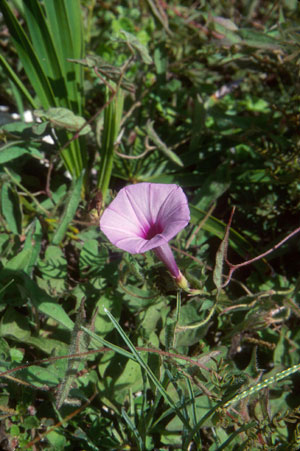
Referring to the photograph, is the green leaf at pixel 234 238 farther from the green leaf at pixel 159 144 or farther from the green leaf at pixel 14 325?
the green leaf at pixel 14 325

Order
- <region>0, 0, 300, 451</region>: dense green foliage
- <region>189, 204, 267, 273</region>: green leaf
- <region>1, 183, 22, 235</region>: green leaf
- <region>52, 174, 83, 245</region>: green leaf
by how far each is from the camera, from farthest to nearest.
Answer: <region>189, 204, 267, 273</region>: green leaf, <region>1, 183, 22, 235</region>: green leaf, <region>52, 174, 83, 245</region>: green leaf, <region>0, 0, 300, 451</region>: dense green foliage

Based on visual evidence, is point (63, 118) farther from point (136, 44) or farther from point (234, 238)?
point (234, 238)

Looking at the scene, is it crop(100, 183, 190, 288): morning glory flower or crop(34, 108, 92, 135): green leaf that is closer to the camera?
crop(100, 183, 190, 288): morning glory flower

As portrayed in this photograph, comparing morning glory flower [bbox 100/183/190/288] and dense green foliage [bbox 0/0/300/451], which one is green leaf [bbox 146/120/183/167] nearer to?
dense green foliage [bbox 0/0/300/451]

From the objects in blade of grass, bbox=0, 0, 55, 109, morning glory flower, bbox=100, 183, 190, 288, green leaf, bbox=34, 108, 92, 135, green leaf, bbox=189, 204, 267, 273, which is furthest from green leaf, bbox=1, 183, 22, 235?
green leaf, bbox=189, 204, 267, 273

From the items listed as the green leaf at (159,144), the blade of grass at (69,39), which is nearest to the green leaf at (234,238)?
the green leaf at (159,144)

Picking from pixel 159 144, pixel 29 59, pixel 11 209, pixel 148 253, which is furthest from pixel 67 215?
pixel 29 59

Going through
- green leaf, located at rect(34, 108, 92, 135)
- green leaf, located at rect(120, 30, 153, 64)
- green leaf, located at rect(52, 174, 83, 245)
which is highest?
green leaf, located at rect(120, 30, 153, 64)

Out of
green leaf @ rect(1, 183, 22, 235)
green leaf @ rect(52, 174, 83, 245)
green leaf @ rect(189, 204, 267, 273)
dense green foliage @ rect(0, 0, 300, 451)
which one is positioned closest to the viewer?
dense green foliage @ rect(0, 0, 300, 451)
